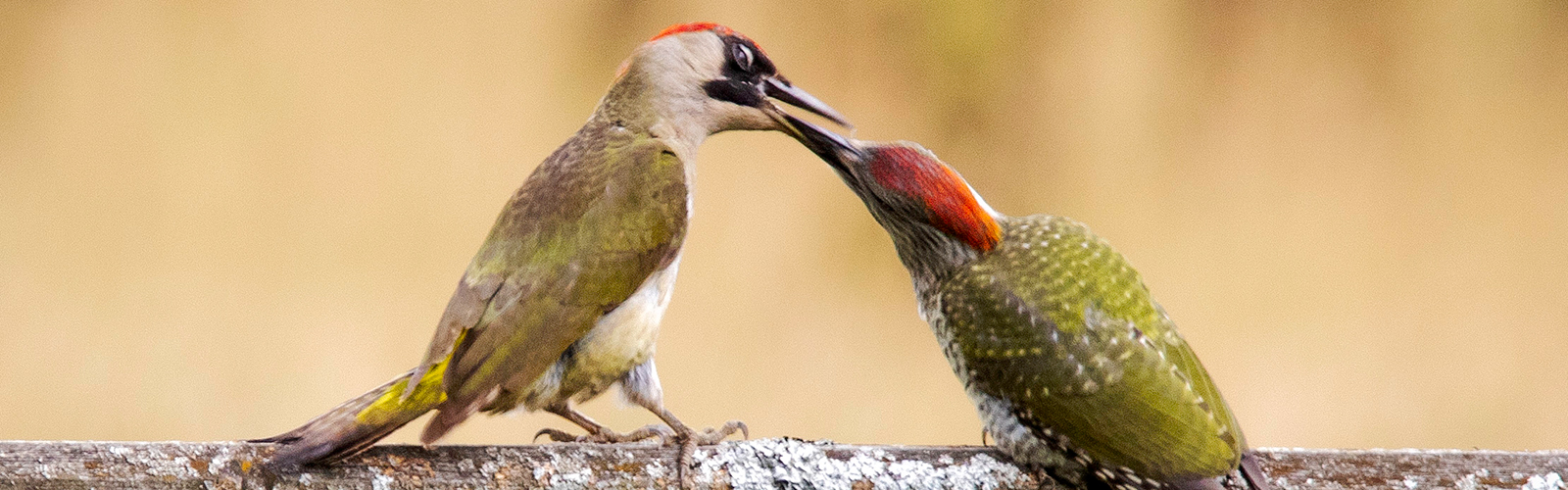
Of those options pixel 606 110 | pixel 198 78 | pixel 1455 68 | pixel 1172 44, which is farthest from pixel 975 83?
pixel 198 78

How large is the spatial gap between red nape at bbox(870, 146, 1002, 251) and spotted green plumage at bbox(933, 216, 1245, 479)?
0.17ft

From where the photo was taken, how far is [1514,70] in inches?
62.6

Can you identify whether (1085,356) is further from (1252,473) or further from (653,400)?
(653,400)

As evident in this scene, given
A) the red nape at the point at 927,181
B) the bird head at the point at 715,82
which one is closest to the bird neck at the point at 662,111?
the bird head at the point at 715,82

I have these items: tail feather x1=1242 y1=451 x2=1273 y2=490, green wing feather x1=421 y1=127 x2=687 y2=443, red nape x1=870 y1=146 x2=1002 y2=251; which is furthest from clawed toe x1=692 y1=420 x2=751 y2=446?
tail feather x1=1242 y1=451 x2=1273 y2=490

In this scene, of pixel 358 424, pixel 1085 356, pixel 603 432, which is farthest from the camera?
pixel 603 432

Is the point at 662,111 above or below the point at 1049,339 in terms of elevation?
above

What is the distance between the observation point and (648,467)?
33.6 inches

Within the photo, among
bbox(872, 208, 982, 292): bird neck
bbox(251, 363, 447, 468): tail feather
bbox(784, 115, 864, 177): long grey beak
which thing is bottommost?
bbox(251, 363, 447, 468): tail feather

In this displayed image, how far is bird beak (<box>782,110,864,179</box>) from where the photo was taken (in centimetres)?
88

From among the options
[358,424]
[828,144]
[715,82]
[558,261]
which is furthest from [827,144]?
[358,424]

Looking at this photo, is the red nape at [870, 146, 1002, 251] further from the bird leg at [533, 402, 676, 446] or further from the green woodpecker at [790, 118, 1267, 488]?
the bird leg at [533, 402, 676, 446]

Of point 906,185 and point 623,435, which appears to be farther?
point 623,435

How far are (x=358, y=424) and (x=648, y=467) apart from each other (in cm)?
20
